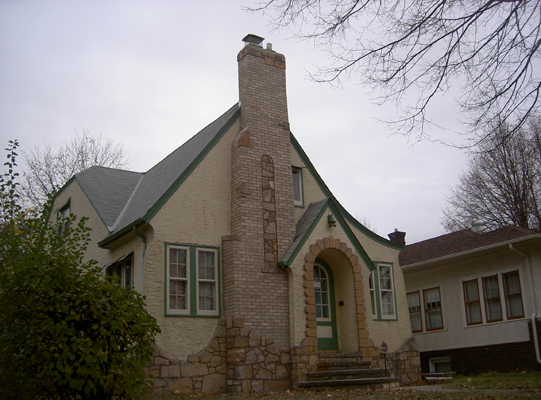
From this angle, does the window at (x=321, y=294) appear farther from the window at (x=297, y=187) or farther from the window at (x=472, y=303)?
the window at (x=472, y=303)

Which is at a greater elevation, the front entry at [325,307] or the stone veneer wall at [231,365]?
the front entry at [325,307]

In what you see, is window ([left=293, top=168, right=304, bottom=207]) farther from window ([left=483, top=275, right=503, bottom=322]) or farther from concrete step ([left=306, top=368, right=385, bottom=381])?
window ([left=483, top=275, right=503, bottom=322])

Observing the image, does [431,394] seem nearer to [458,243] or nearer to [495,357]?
[495,357]

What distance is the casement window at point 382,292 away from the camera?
52.4 feet

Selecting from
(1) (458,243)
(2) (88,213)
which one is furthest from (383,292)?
(2) (88,213)

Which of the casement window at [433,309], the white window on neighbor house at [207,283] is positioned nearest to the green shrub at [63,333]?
the white window on neighbor house at [207,283]

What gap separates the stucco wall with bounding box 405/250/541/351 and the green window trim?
360cm

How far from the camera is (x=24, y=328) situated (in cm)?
730

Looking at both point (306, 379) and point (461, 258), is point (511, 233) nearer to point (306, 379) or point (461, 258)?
point (461, 258)

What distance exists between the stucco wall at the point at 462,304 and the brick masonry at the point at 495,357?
0.17 m

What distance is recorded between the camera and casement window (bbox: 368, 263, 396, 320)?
16.0m

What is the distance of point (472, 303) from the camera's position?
18.5 m

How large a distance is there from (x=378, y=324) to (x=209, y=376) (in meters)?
5.45

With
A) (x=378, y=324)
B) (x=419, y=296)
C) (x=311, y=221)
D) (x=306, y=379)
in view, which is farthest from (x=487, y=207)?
(x=306, y=379)
